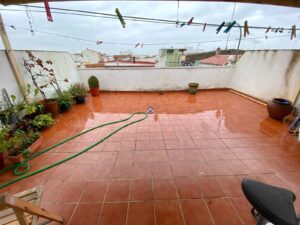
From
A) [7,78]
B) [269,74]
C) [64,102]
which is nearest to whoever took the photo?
[7,78]

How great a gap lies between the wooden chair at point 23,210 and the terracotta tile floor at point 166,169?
0.26 m

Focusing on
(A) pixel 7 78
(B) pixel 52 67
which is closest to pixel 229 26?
(A) pixel 7 78

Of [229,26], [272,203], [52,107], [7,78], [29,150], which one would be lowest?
[29,150]

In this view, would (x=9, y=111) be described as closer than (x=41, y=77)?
Yes

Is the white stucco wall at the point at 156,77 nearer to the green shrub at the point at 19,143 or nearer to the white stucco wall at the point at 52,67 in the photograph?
the white stucco wall at the point at 52,67

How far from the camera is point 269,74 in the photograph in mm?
4215

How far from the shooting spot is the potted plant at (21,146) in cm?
208

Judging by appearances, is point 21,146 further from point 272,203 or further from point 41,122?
point 272,203

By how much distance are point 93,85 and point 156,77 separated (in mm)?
Result: 2285

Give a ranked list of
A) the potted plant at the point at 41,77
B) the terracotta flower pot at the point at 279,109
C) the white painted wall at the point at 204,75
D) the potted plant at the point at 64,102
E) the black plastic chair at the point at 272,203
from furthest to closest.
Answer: the potted plant at the point at 64,102 → the white painted wall at the point at 204,75 → the potted plant at the point at 41,77 → the terracotta flower pot at the point at 279,109 → the black plastic chair at the point at 272,203

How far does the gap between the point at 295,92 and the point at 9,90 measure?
6.13 meters

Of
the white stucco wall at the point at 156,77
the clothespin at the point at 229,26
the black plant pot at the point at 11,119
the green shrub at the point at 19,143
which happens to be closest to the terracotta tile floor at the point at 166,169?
the green shrub at the point at 19,143

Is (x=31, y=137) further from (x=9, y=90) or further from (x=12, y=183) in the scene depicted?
(x=9, y=90)

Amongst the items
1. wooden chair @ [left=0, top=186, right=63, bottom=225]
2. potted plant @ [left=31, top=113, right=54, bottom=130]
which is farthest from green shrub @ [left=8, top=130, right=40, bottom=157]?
wooden chair @ [left=0, top=186, right=63, bottom=225]
